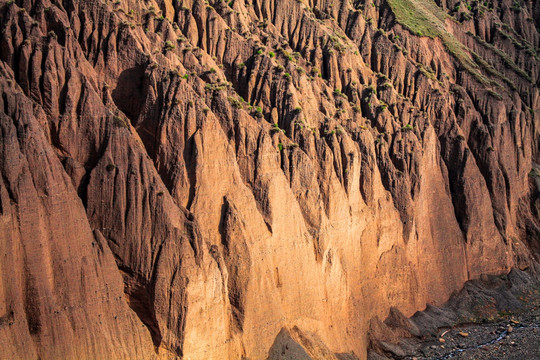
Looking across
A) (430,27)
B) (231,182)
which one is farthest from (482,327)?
(430,27)

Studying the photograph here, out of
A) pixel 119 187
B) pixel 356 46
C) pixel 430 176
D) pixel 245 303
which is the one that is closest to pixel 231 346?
pixel 245 303

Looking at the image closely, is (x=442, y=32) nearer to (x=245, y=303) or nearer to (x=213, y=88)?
(x=213, y=88)

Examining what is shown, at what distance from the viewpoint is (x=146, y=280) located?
1476 inches

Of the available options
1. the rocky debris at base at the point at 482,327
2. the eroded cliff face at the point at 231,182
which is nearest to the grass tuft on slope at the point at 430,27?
the eroded cliff face at the point at 231,182

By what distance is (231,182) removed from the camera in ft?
141

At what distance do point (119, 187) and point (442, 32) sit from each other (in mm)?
46639

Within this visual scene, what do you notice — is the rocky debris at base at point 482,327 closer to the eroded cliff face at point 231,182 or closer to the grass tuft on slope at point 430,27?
the eroded cliff face at point 231,182

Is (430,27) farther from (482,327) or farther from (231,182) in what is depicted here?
(231,182)

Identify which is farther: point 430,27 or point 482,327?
point 430,27

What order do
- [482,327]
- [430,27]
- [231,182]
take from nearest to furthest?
1. [231,182]
2. [482,327]
3. [430,27]

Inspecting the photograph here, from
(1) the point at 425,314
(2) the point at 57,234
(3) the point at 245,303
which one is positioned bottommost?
(1) the point at 425,314

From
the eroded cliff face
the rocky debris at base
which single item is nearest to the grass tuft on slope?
the eroded cliff face

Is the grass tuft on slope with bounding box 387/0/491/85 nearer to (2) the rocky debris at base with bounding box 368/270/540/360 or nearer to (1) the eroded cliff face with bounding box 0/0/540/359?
(1) the eroded cliff face with bounding box 0/0/540/359

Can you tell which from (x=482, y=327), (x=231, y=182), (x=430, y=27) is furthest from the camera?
(x=430, y=27)
